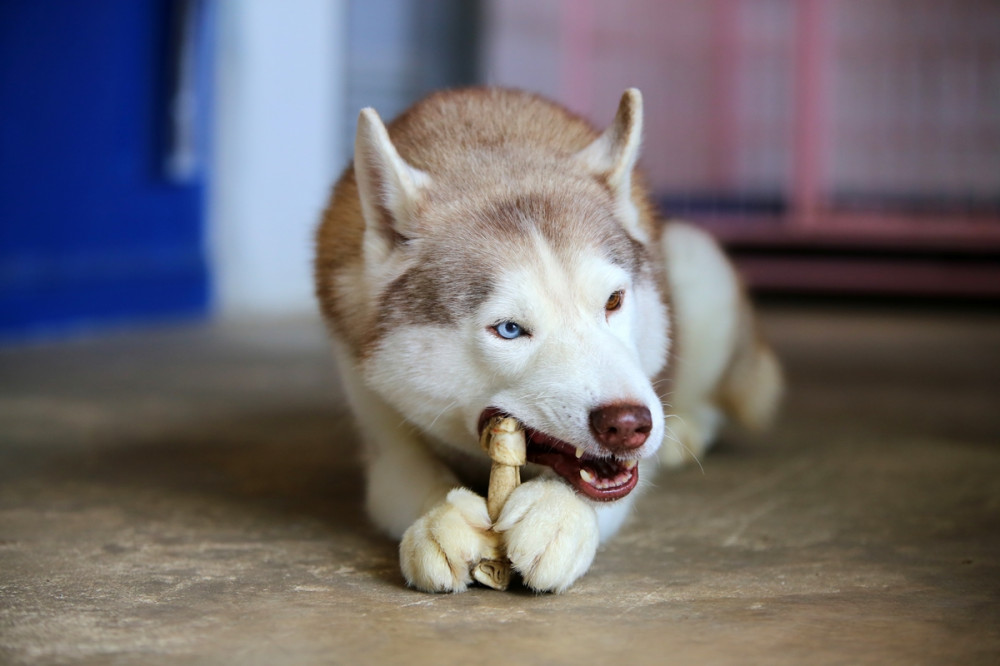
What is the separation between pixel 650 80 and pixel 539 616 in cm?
717

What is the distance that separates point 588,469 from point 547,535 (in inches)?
5.9

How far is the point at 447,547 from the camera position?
1.75 meters

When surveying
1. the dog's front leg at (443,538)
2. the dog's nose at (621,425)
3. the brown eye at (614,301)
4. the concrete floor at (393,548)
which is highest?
the brown eye at (614,301)

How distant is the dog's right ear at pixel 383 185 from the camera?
1.96m

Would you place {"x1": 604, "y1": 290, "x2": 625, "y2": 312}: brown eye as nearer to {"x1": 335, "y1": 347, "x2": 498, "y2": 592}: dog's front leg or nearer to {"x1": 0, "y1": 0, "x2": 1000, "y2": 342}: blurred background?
{"x1": 335, "y1": 347, "x2": 498, "y2": 592}: dog's front leg

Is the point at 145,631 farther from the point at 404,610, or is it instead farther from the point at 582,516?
the point at 582,516

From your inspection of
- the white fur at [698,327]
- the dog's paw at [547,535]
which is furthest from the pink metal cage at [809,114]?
the dog's paw at [547,535]

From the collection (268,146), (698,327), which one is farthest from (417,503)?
(268,146)

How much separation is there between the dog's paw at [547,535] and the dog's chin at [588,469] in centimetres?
3

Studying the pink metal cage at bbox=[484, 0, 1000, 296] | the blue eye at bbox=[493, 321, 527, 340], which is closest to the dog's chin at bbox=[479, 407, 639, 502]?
the blue eye at bbox=[493, 321, 527, 340]

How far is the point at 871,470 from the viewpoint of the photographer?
2.84 m

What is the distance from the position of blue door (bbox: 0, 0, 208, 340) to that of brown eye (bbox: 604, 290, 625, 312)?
392 cm

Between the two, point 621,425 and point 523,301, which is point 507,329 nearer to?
point 523,301

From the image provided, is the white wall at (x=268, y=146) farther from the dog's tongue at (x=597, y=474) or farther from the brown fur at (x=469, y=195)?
the dog's tongue at (x=597, y=474)
